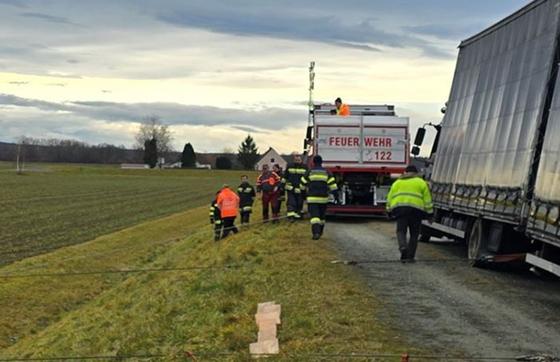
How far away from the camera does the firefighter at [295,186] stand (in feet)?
71.0

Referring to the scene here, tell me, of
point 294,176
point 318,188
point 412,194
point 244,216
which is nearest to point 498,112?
point 412,194

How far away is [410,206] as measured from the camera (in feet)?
46.1

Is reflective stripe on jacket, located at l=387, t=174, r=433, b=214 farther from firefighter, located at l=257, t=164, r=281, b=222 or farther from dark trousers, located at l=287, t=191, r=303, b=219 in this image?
firefighter, located at l=257, t=164, r=281, b=222

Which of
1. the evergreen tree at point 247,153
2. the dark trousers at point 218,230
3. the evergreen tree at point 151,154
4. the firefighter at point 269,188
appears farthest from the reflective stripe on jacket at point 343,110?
the evergreen tree at point 151,154

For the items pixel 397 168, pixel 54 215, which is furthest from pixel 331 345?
pixel 54 215

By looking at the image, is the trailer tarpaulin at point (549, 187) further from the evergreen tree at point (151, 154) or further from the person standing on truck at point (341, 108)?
the evergreen tree at point (151, 154)

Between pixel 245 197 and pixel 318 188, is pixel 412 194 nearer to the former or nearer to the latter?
pixel 318 188

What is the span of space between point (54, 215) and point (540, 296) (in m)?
33.3

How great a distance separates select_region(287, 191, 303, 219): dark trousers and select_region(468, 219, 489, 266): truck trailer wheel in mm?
8529

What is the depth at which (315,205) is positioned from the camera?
1708 centimetres

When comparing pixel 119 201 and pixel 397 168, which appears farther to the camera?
pixel 119 201

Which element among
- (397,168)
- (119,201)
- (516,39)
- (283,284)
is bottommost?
(119,201)

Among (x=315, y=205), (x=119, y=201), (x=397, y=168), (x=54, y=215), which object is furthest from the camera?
(x=119, y=201)

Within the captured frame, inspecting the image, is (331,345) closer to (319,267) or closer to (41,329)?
(319,267)
